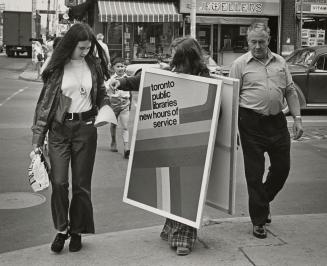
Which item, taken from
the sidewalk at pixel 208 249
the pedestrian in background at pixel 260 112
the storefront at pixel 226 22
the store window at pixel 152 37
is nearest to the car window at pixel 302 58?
the sidewalk at pixel 208 249

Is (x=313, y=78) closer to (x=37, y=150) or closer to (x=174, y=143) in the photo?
(x=174, y=143)

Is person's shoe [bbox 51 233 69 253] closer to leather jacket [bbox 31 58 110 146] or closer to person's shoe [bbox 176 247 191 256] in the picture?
leather jacket [bbox 31 58 110 146]

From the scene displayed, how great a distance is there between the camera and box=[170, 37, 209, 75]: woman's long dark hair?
4.54 m

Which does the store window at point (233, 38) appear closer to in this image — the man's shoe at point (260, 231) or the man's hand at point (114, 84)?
the man's shoe at point (260, 231)

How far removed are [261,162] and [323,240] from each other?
842mm

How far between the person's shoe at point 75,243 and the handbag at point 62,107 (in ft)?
Result: 3.06

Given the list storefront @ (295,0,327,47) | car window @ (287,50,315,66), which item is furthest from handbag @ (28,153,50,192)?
storefront @ (295,0,327,47)

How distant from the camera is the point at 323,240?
509cm

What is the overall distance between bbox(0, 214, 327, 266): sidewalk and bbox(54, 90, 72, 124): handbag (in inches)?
42.1

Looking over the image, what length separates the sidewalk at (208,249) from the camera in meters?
4.58

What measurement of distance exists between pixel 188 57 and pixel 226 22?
2298 cm

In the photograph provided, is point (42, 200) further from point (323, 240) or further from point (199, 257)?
point (323, 240)

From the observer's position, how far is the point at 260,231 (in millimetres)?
5121

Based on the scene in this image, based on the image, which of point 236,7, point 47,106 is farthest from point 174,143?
point 236,7
